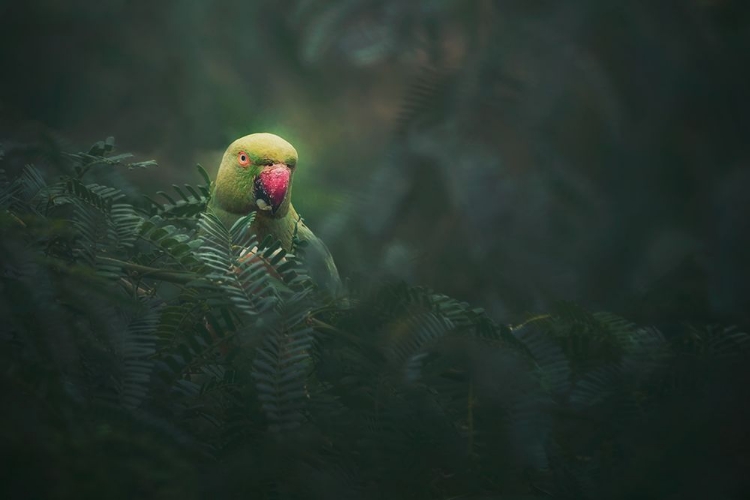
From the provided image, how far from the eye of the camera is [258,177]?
159cm

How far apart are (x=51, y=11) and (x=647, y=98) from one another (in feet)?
8.73

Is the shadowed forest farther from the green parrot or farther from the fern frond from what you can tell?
the green parrot

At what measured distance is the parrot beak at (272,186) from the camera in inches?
61.8

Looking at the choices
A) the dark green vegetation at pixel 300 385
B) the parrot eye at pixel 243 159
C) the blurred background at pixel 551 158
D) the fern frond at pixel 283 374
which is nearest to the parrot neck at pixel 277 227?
the parrot eye at pixel 243 159

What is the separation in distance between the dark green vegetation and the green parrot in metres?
0.68

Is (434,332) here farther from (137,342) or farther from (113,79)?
(113,79)

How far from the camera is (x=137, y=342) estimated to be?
734 millimetres

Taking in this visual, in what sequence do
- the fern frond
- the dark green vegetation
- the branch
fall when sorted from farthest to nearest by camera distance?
the branch
the fern frond
the dark green vegetation

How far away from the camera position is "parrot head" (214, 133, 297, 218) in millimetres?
1578

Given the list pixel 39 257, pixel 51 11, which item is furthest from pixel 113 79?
pixel 39 257

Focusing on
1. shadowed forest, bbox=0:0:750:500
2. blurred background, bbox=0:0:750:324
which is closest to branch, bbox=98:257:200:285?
shadowed forest, bbox=0:0:750:500

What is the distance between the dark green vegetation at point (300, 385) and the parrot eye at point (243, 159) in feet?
2.35

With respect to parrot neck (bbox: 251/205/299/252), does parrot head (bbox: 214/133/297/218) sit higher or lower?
higher

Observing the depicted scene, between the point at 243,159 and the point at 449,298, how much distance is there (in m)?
0.93
